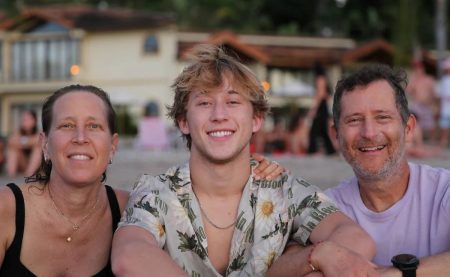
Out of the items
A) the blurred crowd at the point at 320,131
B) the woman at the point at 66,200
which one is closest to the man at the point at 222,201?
the woman at the point at 66,200

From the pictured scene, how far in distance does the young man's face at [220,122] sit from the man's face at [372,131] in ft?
1.72

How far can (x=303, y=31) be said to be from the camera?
50.0 m

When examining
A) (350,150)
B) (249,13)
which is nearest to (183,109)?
(350,150)

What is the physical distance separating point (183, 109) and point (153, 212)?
22.6 inches

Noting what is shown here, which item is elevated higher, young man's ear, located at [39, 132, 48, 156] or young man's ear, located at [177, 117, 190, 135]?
young man's ear, located at [177, 117, 190, 135]

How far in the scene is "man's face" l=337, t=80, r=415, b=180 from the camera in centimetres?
341

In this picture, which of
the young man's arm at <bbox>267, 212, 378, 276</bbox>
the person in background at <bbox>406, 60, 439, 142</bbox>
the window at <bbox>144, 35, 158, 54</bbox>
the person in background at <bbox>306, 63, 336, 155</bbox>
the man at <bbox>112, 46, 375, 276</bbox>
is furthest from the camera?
the window at <bbox>144, 35, 158, 54</bbox>

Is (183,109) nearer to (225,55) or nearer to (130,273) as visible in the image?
(225,55)

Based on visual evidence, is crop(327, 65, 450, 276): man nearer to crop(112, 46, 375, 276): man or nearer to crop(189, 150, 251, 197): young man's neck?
crop(112, 46, 375, 276): man

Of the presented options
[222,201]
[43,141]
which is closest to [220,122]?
[222,201]

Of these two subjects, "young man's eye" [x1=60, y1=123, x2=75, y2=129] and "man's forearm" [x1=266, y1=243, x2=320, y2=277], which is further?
"young man's eye" [x1=60, y1=123, x2=75, y2=129]

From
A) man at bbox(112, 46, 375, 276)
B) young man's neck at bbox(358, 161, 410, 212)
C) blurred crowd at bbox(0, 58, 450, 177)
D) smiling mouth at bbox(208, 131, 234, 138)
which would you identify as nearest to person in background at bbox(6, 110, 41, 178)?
blurred crowd at bbox(0, 58, 450, 177)

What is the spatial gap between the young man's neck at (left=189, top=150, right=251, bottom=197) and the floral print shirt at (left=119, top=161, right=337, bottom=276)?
5 cm

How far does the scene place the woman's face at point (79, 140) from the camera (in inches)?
131
